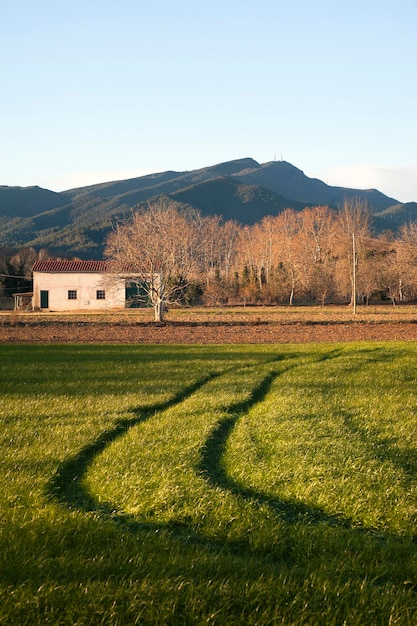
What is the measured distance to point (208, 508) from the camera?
800 centimetres

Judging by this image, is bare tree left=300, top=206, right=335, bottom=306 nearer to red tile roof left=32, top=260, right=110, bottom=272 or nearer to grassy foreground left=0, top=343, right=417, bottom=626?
red tile roof left=32, top=260, right=110, bottom=272

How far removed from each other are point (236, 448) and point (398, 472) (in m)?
2.83

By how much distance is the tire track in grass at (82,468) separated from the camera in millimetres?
8352

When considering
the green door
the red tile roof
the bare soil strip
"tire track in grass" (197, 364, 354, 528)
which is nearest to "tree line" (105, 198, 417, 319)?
the red tile roof

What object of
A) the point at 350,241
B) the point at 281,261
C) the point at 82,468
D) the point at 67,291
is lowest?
the point at 82,468

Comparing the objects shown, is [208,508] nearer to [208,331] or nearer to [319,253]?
[208,331]

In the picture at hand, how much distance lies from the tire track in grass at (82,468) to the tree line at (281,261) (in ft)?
140

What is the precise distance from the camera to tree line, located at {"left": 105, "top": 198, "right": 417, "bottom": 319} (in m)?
58.8

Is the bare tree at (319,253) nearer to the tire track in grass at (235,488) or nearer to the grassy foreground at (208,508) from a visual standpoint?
the grassy foreground at (208,508)

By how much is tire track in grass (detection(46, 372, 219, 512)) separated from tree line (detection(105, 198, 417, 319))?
42.6 m

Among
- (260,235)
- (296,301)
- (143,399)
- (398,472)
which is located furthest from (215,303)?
(398,472)

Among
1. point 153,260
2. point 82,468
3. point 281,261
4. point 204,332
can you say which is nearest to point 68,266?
point 153,260

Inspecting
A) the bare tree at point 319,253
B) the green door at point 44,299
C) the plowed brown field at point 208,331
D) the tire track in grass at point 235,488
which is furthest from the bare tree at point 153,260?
the tire track in grass at point 235,488

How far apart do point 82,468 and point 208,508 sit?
9.50 feet
